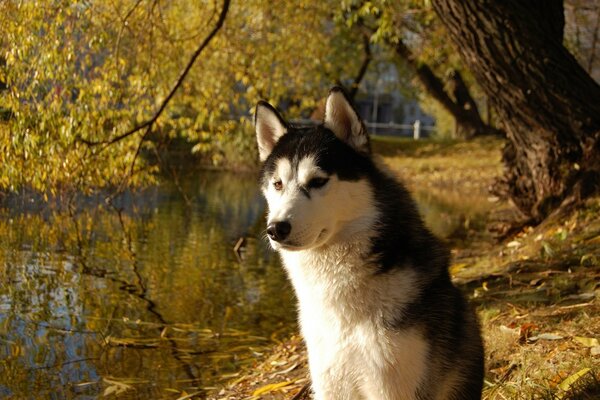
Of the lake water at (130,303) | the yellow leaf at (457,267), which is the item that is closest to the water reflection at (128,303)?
the lake water at (130,303)

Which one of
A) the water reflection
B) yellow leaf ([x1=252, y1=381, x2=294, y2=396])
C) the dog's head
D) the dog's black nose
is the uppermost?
the dog's head

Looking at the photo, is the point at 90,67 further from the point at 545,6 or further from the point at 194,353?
the point at 545,6

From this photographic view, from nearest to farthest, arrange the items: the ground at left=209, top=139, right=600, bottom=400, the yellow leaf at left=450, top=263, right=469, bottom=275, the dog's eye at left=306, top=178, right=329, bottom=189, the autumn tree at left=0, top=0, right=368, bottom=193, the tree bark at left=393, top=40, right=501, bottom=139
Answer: the dog's eye at left=306, top=178, right=329, bottom=189 → the ground at left=209, top=139, right=600, bottom=400 → the autumn tree at left=0, top=0, right=368, bottom=193 → the yellow leaf at left=450, top=263, right=469, bottom=275 → the tree bark at left=393, top=40, right=501, bottom=139

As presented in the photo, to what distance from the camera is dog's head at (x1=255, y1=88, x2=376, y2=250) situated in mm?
3227

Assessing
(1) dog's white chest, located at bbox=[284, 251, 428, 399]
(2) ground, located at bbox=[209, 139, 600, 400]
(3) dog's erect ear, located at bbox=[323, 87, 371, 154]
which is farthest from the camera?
(2) ground, located at bbox=[209, 139, 600, 400]

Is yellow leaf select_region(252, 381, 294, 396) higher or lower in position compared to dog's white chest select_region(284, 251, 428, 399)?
lower

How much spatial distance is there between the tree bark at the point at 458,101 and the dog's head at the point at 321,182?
27981mm

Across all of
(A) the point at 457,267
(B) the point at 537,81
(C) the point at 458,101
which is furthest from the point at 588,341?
(C) the point at 458,101

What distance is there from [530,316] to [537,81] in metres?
3.11

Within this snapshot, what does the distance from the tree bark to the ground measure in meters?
22.6

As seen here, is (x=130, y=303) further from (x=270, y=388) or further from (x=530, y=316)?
(x=530, y=316)

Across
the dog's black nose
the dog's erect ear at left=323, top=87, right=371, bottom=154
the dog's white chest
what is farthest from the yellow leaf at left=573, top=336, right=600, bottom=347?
the dog's black nose

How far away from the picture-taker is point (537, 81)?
24.0 feet

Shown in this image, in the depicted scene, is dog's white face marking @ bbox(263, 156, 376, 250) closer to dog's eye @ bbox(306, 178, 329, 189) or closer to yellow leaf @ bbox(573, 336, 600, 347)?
dog's eye @ bbox(306, 178, 329, 189)
